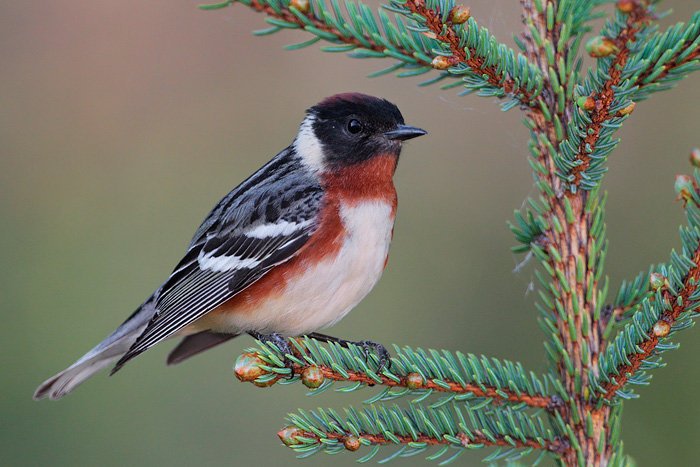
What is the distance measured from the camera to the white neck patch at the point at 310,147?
3.01 metres

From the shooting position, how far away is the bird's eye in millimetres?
3014

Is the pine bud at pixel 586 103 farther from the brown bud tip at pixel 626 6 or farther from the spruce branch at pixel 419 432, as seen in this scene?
the spruce branch at pixel 419 432

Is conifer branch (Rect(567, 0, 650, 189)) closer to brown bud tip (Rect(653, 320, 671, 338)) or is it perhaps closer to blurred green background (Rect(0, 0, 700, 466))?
brown bud tip (Rect(653, 320, 671, 338))

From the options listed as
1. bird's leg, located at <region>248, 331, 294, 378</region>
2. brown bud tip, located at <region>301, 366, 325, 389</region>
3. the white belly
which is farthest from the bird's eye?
brown bud tip, located at <region>301, 366, 325, 389</region>

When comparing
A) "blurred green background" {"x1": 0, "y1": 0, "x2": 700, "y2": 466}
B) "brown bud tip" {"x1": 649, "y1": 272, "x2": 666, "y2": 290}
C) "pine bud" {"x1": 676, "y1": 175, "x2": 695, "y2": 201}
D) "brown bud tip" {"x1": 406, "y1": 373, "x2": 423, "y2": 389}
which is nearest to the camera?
"pine bud" {"x1": 676, "y1": 175, "x2": 695, "y2": 201}

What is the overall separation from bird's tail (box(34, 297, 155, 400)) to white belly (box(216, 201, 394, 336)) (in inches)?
25.7

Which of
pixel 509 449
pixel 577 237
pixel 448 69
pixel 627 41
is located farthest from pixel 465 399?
pixel 627 41

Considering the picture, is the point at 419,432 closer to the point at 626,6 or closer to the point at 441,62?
the point at 441,62

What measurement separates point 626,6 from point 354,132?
1818 millimetres

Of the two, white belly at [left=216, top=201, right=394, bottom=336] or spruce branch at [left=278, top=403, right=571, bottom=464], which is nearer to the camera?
spruce branch at [left=278, top=403, right=571, bottom=464]

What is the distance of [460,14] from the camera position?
155 cm

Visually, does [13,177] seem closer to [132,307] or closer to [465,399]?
[132,307]

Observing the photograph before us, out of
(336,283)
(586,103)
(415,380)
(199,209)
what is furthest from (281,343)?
(199,209)

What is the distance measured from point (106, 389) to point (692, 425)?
114 inches
